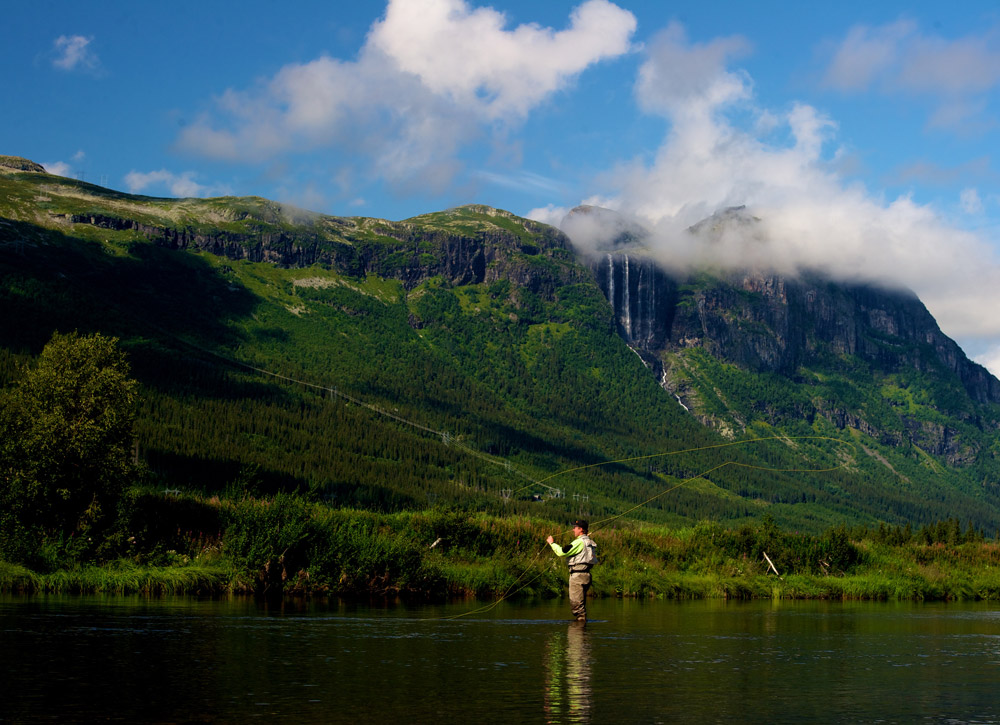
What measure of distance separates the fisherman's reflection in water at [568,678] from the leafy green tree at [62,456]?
1604 cm

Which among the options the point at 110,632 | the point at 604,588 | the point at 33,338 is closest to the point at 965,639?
the point at 604,588

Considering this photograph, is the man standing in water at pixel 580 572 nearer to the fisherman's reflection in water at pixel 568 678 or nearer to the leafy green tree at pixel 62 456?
the fisherman's reflection in water at pixel 568 678

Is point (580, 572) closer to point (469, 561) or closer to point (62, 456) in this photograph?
point (469, 561)

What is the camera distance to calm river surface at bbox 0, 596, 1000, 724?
12.4 meters

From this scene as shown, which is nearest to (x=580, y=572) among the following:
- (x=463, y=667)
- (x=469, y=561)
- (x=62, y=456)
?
(x=463, y=667)

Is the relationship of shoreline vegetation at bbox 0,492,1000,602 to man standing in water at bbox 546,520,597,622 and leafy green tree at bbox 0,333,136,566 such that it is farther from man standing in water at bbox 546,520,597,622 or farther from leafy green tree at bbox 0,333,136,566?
man standing in water at bbox 546,520,597,622

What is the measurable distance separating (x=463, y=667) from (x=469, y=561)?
1716cm

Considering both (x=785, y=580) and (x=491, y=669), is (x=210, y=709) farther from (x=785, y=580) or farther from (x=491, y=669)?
(x=785, y=580)

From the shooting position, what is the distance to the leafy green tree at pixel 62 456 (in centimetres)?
2961

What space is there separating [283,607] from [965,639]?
1484 cm

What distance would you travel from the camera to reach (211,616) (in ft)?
70.8

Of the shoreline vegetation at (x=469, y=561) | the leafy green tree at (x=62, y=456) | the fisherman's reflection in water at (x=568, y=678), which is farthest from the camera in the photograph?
the leafy green tree at (x=62, y=456)

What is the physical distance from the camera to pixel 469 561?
108 ft

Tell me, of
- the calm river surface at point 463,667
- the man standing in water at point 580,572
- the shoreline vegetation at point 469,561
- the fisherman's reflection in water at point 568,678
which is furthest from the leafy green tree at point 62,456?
the fisherman's reflection in water at point 568,678
